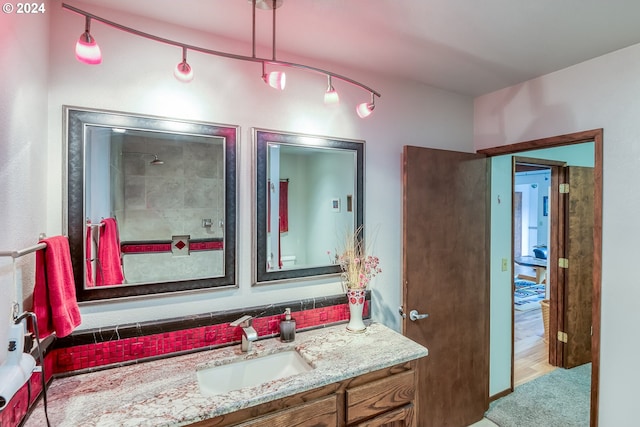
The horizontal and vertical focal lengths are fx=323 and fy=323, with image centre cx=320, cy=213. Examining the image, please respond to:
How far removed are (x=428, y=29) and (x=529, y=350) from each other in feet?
12.4

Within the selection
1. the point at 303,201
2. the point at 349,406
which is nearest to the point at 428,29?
the point at 303,201

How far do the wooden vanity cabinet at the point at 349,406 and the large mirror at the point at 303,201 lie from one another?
66 centimetres

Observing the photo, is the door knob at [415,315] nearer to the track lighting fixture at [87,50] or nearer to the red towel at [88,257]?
the red towel at [88,257]

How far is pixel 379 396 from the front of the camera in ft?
4.88

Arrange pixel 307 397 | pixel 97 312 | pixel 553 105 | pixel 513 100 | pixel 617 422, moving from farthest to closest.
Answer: pixel 513 100
pixel 553 105
pixel 617 422
pixel 97 312
pixel 307 397

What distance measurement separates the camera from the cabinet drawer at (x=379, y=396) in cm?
142

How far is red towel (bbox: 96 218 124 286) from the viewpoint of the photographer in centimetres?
145

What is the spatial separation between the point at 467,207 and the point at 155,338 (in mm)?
2156

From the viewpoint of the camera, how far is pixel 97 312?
1.45 metres

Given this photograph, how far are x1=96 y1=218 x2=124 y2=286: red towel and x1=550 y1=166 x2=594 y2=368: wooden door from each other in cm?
382

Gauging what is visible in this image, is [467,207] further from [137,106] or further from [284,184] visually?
[137,106]

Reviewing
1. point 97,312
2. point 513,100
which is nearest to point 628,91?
point 513,100

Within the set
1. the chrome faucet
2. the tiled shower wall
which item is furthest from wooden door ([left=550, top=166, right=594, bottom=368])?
the tiled shower wall

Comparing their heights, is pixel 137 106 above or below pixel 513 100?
below
